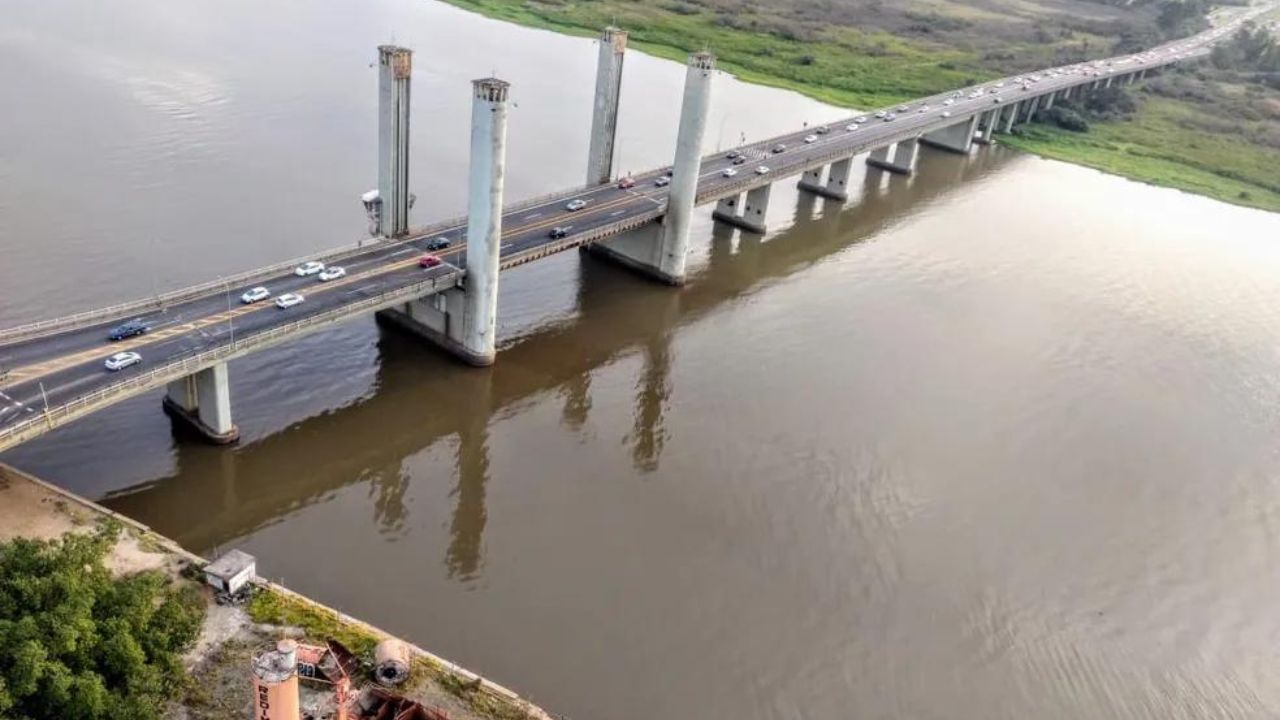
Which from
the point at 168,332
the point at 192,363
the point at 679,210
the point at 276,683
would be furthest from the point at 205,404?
the point at 679,210

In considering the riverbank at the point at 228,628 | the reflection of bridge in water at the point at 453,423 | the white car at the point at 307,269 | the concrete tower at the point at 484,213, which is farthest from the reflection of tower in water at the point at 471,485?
the white car at the point at 307,269

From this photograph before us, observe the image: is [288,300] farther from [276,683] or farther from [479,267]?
[276,683]

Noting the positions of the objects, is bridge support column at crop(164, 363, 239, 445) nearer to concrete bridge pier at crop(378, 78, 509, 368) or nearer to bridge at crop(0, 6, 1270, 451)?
bridge at crop(0, 6, 1270, 451)

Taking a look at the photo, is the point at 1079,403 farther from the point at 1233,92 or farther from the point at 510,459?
the point at 1233,92

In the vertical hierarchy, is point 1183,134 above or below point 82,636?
above

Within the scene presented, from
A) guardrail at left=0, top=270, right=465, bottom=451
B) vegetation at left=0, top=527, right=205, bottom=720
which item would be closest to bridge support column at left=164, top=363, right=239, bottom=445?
guardrail at left=0, top=270, right=465, bottom=451

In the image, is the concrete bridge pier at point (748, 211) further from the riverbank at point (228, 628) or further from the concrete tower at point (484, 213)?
the riverbank at point (228, 628)
